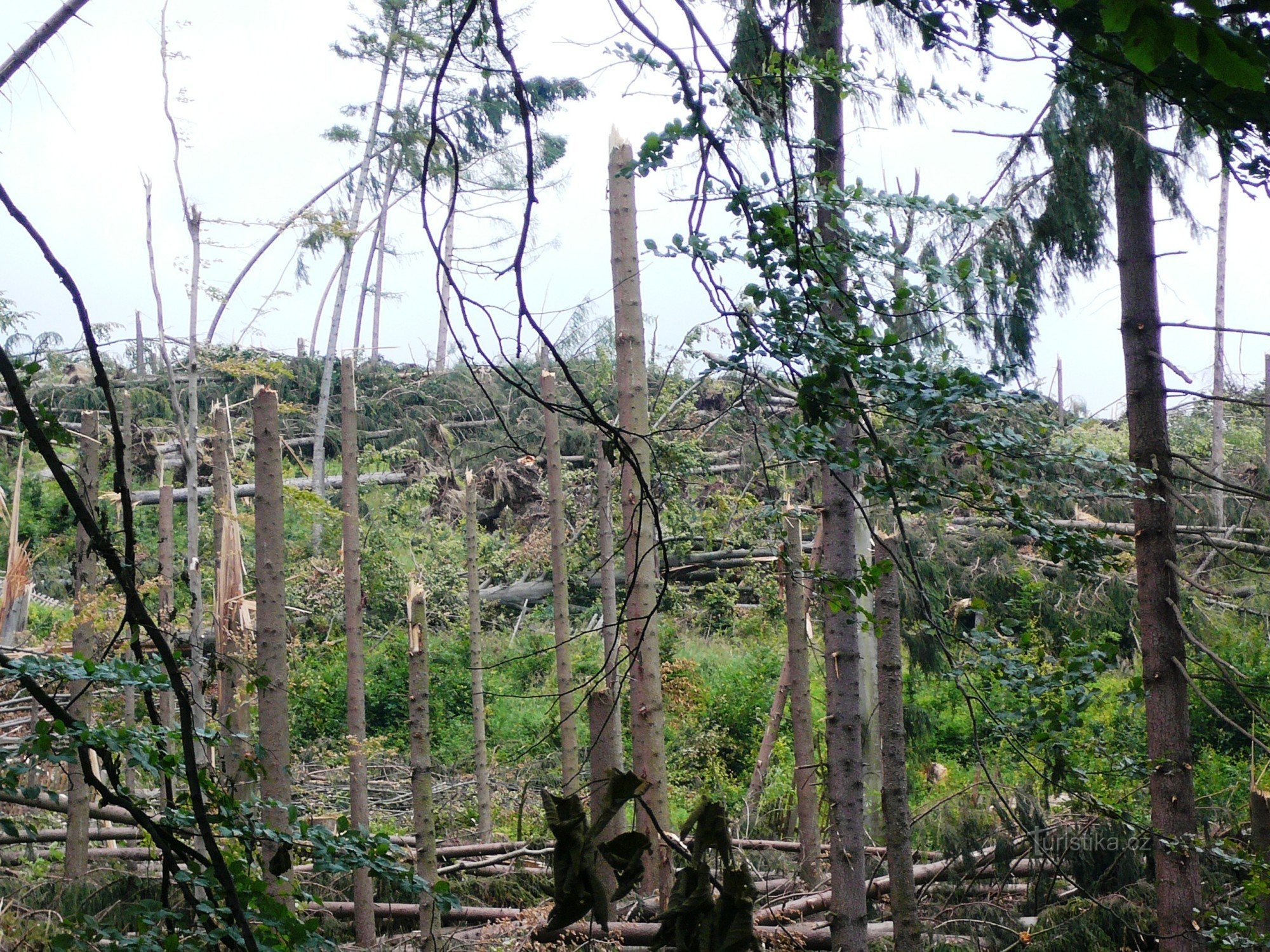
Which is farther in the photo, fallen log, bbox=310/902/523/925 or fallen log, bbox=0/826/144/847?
fallen log, bbox=0/826/144/847

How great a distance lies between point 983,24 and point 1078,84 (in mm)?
295

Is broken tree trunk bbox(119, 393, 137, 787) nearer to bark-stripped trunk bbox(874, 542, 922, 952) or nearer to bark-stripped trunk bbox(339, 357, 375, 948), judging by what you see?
bark-stripped trunk bbox(339, 357, 375, 948)

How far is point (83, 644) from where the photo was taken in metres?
5.14

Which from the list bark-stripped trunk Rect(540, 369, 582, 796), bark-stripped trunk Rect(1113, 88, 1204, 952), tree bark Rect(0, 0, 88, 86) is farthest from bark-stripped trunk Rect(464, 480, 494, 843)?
tree bark Rect(0, 0, 88, 86)

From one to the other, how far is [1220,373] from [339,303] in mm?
13140

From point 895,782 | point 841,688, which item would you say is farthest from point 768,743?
point 841,688

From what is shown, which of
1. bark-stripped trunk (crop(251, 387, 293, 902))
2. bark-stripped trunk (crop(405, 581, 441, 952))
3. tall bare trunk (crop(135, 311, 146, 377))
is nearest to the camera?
bark-stripped trunk (crop(251, 387, 293, 902))

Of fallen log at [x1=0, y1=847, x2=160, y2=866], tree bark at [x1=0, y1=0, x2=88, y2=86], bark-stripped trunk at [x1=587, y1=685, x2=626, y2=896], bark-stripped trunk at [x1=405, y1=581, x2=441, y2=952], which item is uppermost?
tree bark at [x1=0, y1=0, x2=88, y2=86]

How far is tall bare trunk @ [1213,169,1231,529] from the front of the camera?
356 inches

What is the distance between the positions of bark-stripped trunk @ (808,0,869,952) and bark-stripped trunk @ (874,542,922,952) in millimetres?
460

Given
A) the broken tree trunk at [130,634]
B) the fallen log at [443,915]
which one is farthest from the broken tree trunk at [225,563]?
the fallen log at [443,915]

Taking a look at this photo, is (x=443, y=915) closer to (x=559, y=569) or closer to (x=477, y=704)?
(x=477, y=704)

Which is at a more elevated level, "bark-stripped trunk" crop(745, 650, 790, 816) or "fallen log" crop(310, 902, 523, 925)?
"bark-stripped trunk" crop(745, 650, 790, 816)

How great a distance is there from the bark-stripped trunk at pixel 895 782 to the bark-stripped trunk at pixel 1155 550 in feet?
3.50
